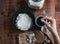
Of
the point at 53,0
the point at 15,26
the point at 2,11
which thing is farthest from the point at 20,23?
the point at 53,0

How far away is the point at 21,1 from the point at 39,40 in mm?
325

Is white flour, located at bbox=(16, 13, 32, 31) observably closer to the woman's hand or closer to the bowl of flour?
the bowl of flour

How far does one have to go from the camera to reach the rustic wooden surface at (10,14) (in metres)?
1.42

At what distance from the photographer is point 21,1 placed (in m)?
1.45

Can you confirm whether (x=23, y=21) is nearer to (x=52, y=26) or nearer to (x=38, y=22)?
(x=38, y=22)

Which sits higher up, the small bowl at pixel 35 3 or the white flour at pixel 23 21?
the small bowl at pixel 35 3

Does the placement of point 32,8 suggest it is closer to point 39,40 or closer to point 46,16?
point 46,16

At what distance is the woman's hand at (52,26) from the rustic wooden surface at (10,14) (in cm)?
12

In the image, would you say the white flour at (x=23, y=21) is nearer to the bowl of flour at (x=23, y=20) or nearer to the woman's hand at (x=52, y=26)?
the bowl of flour at (x=23, y=20)

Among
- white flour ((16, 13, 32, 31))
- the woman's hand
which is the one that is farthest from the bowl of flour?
the woman's hand

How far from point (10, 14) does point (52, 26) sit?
337 millimetres

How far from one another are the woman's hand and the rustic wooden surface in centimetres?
12

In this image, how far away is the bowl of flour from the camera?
141 cm

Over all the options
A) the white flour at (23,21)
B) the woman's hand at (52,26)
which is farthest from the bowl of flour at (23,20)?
the woman's hand at (52,26)
